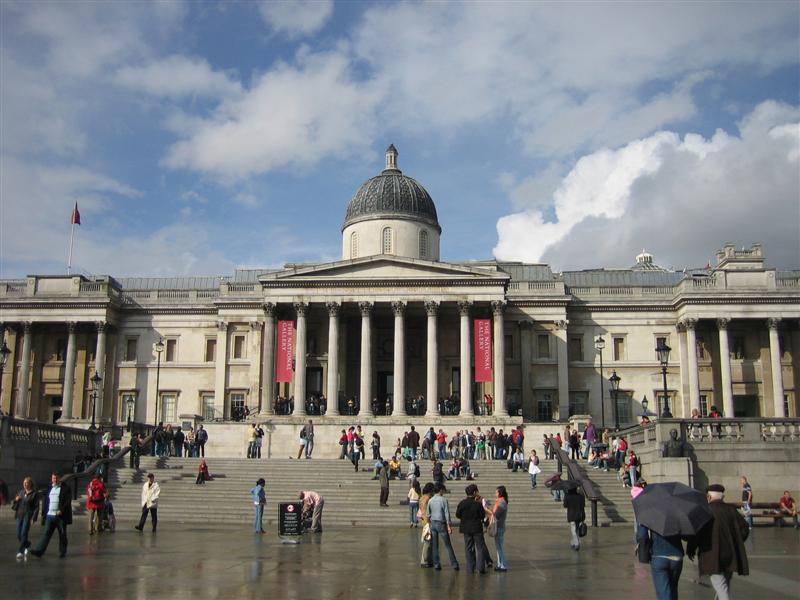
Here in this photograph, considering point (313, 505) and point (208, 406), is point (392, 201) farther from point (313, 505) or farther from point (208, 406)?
point (313, 505)

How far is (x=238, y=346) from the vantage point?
2311 inches

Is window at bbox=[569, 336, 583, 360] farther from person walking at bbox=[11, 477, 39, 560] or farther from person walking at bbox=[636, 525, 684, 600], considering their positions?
person walking at bbox=[636, 525, 684, 600]

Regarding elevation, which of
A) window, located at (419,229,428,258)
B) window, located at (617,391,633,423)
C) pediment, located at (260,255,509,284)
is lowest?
window, located at (617,391,633,423)

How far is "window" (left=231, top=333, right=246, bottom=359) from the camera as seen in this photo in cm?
5850

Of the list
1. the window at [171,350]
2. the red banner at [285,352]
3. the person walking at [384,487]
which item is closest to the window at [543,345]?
the red banner at [285,352]

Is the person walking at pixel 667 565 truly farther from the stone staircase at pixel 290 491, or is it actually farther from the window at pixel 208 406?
the window at pixel 208 406

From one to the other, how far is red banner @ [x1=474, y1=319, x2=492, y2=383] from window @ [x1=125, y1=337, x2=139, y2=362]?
25011 millimetres

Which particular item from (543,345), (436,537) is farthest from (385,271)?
(436,537)

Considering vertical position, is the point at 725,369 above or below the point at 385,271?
below

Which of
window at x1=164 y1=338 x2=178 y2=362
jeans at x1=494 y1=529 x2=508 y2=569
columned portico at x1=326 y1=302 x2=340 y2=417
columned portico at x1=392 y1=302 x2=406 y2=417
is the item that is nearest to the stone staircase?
columned portico at x1=392 y1=302 x2=406 y2=417

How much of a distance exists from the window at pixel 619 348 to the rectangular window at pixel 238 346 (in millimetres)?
25431

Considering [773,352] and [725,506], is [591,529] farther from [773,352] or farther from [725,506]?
[773,352]

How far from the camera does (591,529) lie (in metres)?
27.3

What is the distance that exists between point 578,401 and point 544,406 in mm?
2503
